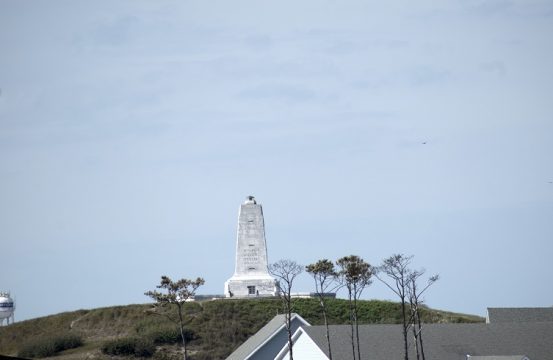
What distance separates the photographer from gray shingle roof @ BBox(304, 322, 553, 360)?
267 ft

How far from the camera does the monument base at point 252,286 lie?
116m

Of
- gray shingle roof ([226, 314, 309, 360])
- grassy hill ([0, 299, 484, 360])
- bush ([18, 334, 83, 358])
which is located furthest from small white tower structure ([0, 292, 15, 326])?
gray shingle roof ([226, 314, 309, 360])

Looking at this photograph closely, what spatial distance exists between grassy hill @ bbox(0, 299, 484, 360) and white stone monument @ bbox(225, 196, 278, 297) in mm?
1821

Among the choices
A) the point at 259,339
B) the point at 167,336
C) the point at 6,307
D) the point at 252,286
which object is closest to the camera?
the point at 259,339

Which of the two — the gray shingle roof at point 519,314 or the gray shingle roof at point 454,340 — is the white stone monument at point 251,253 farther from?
the gray shingle roof at point 454,340

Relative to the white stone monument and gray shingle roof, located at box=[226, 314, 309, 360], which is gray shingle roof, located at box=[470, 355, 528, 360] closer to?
gray shingle roof, located at box=[226, 314, 309, 360]

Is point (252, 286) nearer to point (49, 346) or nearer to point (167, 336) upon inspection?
point (167, 336)

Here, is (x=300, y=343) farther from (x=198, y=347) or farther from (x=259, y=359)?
(x=198, y=347)

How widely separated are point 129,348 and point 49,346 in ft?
30.2

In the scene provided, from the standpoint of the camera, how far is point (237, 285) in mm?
116750

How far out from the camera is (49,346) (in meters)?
108

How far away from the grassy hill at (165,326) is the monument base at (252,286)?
1158mm

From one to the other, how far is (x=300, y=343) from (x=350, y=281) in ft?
20.4

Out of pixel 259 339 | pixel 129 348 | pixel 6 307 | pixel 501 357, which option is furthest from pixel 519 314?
pixel 6 307
